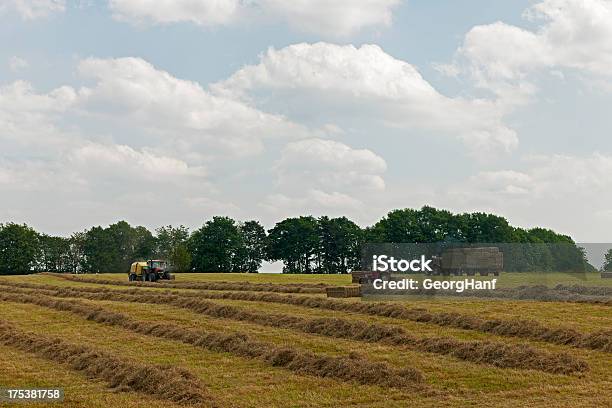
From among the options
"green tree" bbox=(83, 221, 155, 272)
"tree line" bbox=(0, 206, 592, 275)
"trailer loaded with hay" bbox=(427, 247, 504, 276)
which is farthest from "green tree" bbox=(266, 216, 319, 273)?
"trailer loaded with hay" bbox=(427, 247, 504, 276)

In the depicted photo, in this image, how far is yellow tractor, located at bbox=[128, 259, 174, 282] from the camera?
7075cm

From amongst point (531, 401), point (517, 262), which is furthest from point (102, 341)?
point (517, 262)

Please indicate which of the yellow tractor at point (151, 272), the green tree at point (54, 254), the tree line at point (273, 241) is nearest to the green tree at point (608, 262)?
the yellow tractor at point (151, 272)

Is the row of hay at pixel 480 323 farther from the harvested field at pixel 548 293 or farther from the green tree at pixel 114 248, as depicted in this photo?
the green tree at pixel 114 248

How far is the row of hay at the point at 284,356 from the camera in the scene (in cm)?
1766

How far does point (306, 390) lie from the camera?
55.0ft

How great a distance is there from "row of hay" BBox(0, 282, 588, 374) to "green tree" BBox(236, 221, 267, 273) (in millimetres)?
107055

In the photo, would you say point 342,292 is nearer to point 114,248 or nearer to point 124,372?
point 124,372

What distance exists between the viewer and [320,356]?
64.3ft

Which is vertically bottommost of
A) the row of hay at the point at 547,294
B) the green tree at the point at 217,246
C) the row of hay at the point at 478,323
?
the row of hay at the point at 478,323

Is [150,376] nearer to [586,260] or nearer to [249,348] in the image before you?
[249,348]

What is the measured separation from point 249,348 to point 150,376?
16.2ft

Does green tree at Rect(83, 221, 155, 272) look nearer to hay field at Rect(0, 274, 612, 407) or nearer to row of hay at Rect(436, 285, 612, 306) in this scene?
row of hay at Rect(436, 285, 612, 306)

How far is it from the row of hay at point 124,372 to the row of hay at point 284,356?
3293 mm
